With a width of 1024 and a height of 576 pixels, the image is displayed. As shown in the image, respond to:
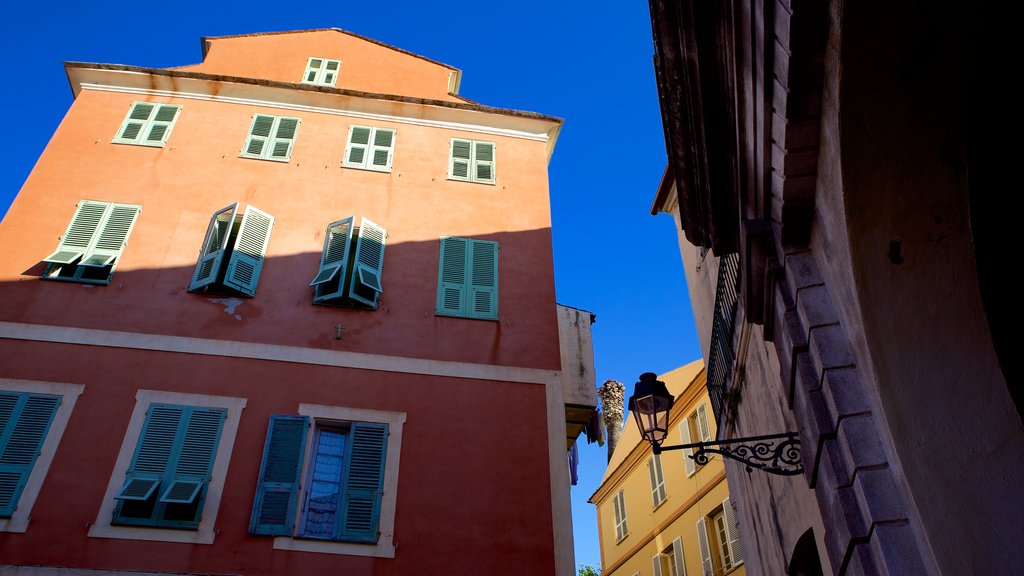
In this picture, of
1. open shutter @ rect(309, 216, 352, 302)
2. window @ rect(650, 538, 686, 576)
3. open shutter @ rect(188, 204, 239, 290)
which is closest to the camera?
open shutter @ rect(188, 204, 239, 290)

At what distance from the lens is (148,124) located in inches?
525

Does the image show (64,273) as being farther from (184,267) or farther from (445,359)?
(445,359)

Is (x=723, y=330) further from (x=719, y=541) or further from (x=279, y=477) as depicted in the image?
(x=719, y=541)

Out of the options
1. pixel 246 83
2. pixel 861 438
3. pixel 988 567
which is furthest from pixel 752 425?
pixel 246 83

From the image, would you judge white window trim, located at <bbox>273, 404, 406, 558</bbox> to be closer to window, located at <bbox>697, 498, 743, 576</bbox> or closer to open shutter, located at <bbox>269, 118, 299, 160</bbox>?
open shutter, located at <bbox>269, 118, 299, 160</bbox>

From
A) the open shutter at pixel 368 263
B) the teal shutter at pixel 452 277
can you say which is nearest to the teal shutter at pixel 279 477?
the open shutter at pixel 368 263

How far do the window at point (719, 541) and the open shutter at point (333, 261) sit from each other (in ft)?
38.5

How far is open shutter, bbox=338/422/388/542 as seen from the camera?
9.14 meters

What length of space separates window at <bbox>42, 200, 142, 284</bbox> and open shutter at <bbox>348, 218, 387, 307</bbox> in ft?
11.2

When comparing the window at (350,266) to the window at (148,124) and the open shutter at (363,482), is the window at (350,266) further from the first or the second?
the window at (148,124)

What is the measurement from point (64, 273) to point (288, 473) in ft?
15.1

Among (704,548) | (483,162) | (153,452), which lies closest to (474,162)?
(483,162)

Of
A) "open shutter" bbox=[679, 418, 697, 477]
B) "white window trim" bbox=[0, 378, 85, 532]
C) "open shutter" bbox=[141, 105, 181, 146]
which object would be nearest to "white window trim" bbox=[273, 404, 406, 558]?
"white window trim" bbox=[0, 378, 85, 532]

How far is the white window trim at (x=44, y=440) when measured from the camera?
850cm
